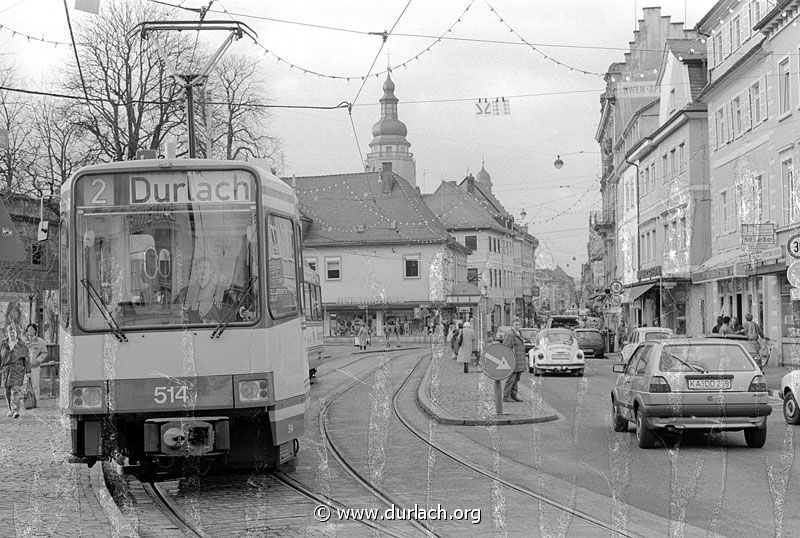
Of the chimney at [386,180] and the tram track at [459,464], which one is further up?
the chimney at [386,180]

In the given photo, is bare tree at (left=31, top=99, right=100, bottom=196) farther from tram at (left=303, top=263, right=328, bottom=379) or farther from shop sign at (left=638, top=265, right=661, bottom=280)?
shop sign at (left=638, top=265, right=661, bottom=280)

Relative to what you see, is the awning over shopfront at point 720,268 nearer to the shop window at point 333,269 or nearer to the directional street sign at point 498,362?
the directional street sign at point 498,362

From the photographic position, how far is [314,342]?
29.7 m

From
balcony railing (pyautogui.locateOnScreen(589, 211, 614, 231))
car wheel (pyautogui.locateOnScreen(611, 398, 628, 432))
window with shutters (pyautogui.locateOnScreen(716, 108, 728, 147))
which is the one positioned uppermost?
window with shutters (pyautogui.locateOnScreen(716, 108, 728, 147))

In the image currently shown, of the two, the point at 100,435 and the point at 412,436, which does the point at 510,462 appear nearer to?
the point at 412,436

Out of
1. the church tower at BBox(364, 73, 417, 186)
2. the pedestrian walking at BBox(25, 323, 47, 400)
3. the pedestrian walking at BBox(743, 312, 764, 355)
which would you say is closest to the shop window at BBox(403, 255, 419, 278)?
the pedestrian walking at BBox(743, 312, 764, 355)

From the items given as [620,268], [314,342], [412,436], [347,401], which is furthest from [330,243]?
[412,436]

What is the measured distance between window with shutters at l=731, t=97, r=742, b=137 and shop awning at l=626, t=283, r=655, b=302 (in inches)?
527

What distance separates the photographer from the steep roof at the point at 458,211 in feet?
328

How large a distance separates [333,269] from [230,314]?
70516 mm

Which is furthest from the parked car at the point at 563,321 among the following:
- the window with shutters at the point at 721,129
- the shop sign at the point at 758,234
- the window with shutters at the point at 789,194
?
the window with shutters at the point at 789,194

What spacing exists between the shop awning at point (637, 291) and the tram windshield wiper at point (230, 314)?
4277 cm

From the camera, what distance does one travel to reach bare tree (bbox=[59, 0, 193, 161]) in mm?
40438

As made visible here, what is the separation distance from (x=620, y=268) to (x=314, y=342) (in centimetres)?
4390
